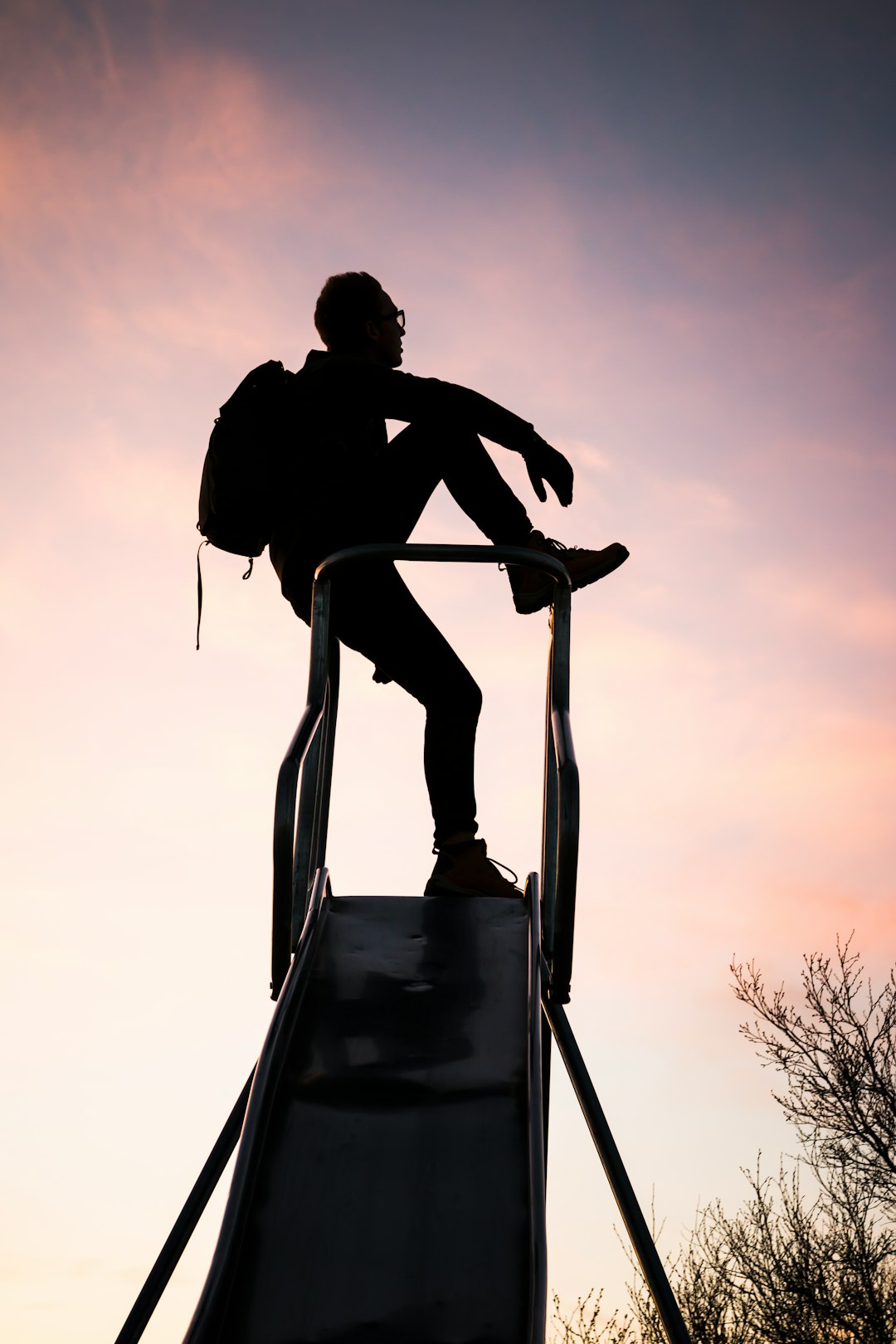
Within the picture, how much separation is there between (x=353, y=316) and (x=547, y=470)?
3.13ft

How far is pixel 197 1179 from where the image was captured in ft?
8.08

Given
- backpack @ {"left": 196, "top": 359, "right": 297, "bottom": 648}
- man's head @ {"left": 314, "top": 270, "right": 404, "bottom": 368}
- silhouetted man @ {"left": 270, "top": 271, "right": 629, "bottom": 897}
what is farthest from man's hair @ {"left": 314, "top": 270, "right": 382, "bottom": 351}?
backpack @ {"left": 196, "top": 359, "right": 297, "bottom": 648}

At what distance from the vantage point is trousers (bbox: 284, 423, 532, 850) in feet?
11.1

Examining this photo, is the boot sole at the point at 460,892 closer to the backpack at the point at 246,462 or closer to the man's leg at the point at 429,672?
the man's leg at the point at 429,672

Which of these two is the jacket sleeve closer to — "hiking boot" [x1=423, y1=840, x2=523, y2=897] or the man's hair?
the man's hair

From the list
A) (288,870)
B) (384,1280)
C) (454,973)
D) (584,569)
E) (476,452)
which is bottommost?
(384,1280)

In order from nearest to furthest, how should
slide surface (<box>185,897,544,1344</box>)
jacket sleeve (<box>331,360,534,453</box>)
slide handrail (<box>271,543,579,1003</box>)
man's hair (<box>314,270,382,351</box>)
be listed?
1. slide surface (<box>185,897,544,1344</box>)
2. slide handrail (<box>271,543,579,1003</box>)
3. jacket sleeve (<box>331,360,534,453</box>)
4. man's hair (<box>314,270,382,351</box>)

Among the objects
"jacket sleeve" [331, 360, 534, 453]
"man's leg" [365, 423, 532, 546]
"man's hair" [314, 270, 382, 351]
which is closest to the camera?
"jacket sleeve" [331, 360, 534, 453]

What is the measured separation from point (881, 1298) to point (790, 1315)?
165 centimetres

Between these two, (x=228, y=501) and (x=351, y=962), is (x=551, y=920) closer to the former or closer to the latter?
(x=351, y=962)

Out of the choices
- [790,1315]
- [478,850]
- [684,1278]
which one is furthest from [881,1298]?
[478,850]

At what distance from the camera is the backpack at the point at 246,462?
3.29 meters

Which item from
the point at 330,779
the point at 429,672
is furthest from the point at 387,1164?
the point at 429,672

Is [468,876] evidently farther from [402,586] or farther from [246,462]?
[246,462]
